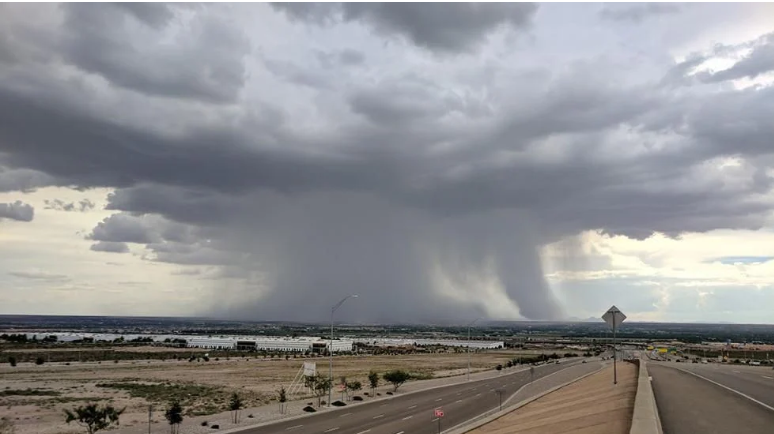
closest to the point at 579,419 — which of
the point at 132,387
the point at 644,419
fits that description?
the point at 644,419

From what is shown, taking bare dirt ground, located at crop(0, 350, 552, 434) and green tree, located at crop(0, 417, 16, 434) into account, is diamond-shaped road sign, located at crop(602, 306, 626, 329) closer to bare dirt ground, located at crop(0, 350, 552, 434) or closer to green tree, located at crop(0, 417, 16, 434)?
bare dirt ground, located at crop(0, 350, 552, 434)

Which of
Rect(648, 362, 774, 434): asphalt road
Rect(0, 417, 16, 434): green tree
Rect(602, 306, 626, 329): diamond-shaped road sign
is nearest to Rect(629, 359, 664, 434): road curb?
Rect(648, 362, 774, 434): asphalt road

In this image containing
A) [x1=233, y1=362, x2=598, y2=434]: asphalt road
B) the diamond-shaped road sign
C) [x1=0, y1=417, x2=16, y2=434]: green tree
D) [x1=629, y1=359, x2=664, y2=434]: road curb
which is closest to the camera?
[x1=629, y1=359, x2=664, y2=434]: road curb

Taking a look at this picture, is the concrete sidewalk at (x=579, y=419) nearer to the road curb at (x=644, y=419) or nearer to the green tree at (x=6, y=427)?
the road curb at (x=644, y=419)

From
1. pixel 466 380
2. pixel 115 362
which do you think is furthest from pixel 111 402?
pixel 115 362

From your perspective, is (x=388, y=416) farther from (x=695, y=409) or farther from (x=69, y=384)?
(x=69, y=384)

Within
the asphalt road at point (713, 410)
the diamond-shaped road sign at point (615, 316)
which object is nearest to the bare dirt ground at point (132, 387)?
the diamond-shaped road sign at point (615, 316)

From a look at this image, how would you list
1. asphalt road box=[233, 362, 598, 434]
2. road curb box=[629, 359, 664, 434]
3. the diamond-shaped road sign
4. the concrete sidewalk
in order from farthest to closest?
asphalt road box=[233, 362, 598, 434]
the diamond-shaped road sign
the concrete sidewalk
road curb box=[629, 359, 664, 434]
